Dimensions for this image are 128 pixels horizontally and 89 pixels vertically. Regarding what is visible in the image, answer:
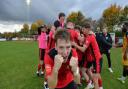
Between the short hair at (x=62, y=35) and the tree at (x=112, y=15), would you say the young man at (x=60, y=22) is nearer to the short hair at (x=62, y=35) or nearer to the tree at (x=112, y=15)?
the short hair at (x=62, y=35)

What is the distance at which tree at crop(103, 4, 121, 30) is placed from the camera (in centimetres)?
8312

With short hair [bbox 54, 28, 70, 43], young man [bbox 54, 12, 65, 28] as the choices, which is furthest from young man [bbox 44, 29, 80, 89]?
young man [bbox 54, 12, 65, 28]

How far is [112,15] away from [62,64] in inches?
3336

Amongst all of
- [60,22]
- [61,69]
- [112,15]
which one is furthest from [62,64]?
[112,15]

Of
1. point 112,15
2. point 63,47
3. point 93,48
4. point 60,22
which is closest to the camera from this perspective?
point 63,47

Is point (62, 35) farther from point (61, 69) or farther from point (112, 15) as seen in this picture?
point (112, 15)

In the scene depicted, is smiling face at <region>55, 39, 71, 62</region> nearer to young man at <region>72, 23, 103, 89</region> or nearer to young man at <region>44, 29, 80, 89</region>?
young man at <region>44, 29, 80, 89</region>

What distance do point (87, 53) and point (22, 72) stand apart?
18.4 ft

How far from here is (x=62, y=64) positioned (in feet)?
15.0

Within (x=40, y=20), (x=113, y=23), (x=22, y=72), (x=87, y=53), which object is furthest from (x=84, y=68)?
(x=40, y=20)

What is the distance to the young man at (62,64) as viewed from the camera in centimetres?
418

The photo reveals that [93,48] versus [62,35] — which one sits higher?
[62,35]

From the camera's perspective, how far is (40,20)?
126875mm

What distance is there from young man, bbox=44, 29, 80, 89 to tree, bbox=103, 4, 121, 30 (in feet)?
249
